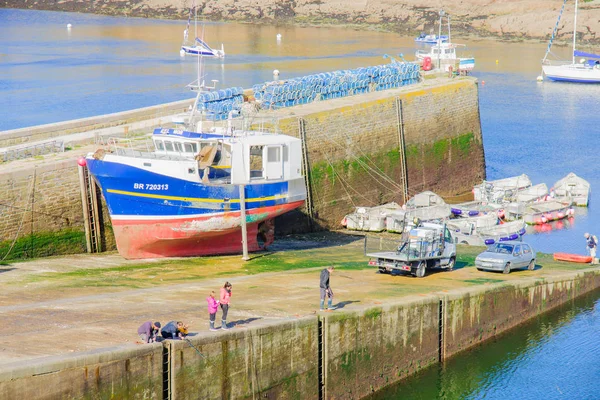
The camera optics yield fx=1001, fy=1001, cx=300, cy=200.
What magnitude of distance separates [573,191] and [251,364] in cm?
3918

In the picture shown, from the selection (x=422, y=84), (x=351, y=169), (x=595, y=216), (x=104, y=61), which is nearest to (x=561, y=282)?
(x=351, y=169)

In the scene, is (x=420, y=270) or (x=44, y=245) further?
(x=44, y=245)

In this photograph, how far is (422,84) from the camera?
63938 millimetres

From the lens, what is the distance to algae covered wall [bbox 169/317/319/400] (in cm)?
2403

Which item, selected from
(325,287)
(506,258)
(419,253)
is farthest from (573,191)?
(325,287)

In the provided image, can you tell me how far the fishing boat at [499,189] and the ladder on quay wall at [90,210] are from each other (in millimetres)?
25699

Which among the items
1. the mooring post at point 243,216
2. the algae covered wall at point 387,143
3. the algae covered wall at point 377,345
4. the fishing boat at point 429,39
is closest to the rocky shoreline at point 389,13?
the fishing boat at point 429,39

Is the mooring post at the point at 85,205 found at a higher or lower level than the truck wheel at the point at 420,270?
higher

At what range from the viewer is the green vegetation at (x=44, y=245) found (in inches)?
1382

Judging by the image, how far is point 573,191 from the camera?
6022 cm

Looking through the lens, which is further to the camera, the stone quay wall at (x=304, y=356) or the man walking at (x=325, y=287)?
the man walking at (x=325, y=287)

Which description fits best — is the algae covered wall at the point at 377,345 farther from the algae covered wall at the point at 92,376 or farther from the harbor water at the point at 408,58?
the algae covered wall at the point at 92,376

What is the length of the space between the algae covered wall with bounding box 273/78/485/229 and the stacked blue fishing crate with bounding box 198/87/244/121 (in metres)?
2.94

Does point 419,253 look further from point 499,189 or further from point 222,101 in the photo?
point 499,189
